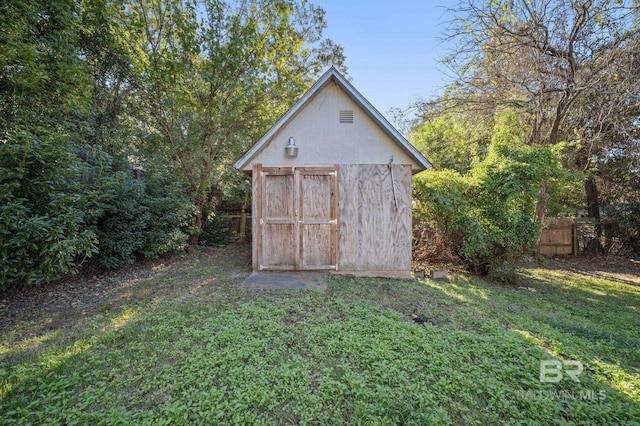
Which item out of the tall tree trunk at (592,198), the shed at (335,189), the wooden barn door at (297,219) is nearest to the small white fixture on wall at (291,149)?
the shed at (335,189)

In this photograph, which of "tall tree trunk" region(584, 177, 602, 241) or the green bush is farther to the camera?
"tall tree trunk" region(584, 177, 602, 241)

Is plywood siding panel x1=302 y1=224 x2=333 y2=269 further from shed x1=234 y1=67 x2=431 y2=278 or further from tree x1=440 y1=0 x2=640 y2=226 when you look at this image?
tree x1=440 y1=0 x2=640 y2=226

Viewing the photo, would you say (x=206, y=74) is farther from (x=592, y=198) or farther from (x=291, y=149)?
(x=592, y=198)

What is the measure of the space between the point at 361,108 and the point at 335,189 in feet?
5.98

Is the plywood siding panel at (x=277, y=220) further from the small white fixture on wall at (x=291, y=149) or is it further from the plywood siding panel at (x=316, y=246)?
the small white fixture on wall at (x=291, y=149)

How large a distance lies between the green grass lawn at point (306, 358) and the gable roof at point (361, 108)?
2874 millimetres

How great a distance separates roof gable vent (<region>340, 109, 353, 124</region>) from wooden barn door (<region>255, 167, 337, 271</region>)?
111 centimetres

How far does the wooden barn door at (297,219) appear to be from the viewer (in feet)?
19.1

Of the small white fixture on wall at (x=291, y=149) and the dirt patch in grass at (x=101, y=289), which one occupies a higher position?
the small white fixture on wall at (x=291, y=149)

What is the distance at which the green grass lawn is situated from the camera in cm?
209

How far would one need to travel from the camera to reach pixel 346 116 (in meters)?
5.74

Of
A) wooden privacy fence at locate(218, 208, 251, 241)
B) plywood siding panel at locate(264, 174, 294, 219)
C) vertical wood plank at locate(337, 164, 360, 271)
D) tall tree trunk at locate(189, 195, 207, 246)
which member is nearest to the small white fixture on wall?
plywood siding panel at locate(264, 174, 294, 219)

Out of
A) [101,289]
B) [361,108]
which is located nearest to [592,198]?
[361,108]

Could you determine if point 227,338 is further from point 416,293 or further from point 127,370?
point 416,293
